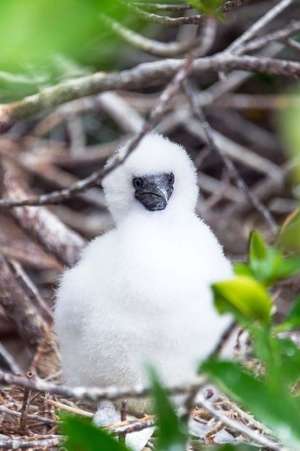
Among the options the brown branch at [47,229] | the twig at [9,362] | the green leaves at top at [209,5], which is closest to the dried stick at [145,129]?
the green leaves at top at [209,5]

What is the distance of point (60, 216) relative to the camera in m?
5.11

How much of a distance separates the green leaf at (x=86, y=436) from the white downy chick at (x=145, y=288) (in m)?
1.21

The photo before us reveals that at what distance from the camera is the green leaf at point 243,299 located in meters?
1.47

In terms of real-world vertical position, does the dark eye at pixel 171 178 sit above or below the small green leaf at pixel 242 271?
below

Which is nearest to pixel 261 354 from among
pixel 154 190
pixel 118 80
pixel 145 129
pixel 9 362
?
pixel 145 129

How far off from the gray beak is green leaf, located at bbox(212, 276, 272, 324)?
161 cm

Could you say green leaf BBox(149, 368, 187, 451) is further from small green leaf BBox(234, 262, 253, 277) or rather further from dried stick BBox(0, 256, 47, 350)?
dried stick BBox(0, 256, 47, 350)

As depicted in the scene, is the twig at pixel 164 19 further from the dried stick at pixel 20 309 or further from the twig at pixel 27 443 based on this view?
the dried stick at pixel 20 309

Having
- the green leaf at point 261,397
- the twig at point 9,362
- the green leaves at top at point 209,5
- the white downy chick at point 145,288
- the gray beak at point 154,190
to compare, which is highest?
the green leaves at top at point 209,5

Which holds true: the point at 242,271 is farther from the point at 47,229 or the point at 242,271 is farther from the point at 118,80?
the point at 47,229

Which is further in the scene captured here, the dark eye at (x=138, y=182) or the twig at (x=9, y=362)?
the twig at (x=9, y=362)

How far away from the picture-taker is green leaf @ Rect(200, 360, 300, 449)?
4.59 feet

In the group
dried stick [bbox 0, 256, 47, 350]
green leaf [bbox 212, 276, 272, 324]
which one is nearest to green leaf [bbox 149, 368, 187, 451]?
green leaf [bbox 212, 276, 272, 324]

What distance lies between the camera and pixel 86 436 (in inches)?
56.3
